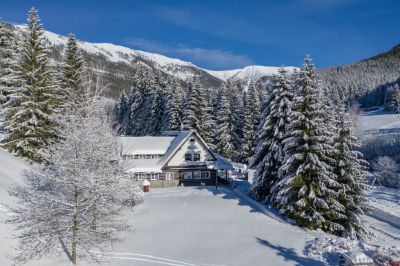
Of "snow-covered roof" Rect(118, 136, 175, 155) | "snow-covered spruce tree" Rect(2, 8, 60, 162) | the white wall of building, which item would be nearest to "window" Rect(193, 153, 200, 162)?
the white wall of building

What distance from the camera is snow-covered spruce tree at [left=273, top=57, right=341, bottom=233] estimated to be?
2761 centimetres

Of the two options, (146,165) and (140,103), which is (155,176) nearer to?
(146,165)

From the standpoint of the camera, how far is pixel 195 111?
176 feet

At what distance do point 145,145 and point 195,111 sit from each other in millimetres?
11048

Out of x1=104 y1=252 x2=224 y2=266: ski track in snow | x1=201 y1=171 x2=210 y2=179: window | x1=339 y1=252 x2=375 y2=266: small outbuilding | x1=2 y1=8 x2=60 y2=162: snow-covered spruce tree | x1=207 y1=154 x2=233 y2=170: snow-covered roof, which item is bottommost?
x1=104 y1=252 x2=224 y2=266: ski track in snow

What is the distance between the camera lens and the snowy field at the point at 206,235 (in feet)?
67.4

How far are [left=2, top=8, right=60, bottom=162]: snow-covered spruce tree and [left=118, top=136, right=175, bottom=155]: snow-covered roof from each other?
1184 centimetres

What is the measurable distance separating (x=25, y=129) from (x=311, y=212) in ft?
82.2

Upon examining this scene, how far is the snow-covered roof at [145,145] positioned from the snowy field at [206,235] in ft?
25.4

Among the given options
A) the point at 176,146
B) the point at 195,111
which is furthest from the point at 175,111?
the point at 176,146

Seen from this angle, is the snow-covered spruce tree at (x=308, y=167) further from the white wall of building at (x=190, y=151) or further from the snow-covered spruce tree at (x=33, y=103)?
the snow-covered spruce tree at (x=33, y=103)

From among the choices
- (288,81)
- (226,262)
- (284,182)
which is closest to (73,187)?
(226,262)


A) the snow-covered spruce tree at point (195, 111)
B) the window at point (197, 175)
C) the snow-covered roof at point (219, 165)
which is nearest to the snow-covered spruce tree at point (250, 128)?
the snow-covered spruce tree at point (195, 111)

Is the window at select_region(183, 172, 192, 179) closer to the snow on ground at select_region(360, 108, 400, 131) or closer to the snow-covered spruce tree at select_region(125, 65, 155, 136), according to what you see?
the snow-covered spruce tree at select_region(125, 65, 155, 136)
